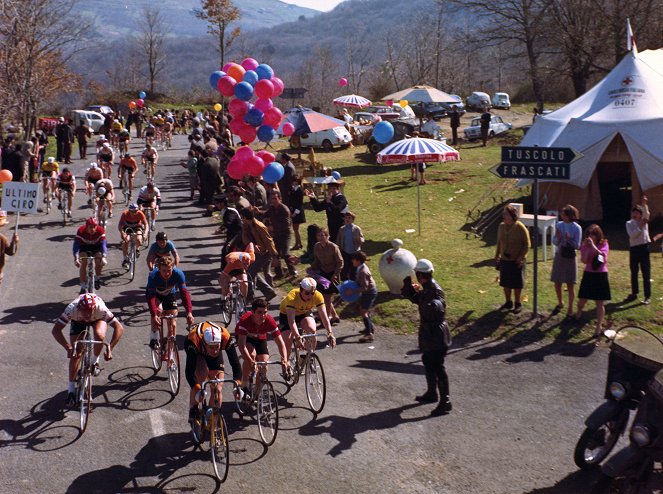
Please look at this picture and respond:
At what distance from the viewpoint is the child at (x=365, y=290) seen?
12.6 metres

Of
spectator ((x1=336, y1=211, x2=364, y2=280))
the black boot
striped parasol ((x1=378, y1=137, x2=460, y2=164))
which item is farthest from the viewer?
striped parasol ((x1=378, y1=137, x2=460, y2=164))

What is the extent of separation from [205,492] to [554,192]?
14.6m

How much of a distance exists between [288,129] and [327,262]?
41.8 ft

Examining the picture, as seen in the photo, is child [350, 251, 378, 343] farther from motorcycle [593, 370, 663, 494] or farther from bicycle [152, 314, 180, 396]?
motorcycle [593, 370, 663, 494]

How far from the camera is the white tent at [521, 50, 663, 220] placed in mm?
18484

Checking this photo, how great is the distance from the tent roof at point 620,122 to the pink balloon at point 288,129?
774 centimetres

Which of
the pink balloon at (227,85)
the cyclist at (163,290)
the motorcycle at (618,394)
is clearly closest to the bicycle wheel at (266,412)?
the cyclist at (163,290)

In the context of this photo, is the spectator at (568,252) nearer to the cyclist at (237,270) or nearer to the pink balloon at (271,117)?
the cyclist at (237,270)

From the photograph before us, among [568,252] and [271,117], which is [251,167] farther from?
[568,252]

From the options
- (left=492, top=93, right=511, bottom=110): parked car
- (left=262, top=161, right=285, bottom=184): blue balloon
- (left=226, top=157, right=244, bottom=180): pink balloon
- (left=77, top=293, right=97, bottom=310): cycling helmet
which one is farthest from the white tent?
(left=492, top=93, right=511, bottom=110): parked car

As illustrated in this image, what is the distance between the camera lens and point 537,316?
1323 centimetres

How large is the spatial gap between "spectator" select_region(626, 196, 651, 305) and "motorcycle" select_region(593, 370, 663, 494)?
692 centimetres

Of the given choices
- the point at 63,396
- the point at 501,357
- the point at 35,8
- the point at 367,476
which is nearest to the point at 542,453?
the point at 367,476

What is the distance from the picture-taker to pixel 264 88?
19.5m
